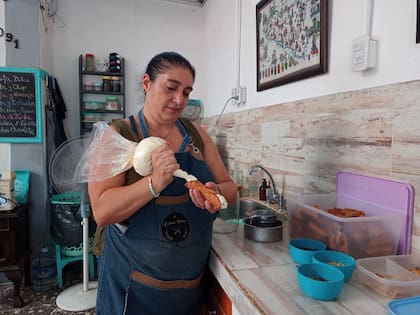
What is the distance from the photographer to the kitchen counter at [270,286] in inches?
28.8

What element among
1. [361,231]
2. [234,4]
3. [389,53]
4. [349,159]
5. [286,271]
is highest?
[234,4]

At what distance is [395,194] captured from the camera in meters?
0.97

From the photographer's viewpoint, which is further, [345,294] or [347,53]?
[347,53]

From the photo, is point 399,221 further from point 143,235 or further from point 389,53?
point 143,235

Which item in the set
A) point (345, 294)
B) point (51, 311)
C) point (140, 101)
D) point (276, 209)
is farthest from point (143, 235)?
point (140, 101)

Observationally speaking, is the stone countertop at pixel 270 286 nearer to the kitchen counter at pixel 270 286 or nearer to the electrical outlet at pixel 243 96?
the kitchen counter at pixel 270 286

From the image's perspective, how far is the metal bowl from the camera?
1210 mm

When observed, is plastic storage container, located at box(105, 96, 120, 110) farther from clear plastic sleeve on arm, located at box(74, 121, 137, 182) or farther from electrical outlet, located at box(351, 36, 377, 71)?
electrical outlet, located at box(351, 36, 377, 71)

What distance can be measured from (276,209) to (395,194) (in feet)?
2.17

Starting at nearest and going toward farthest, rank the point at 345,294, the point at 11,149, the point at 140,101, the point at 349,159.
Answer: the point at 345,294 < the point at 349,159 < the point at 11,149 < the point at 140,101

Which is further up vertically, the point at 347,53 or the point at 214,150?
the point at 347,53

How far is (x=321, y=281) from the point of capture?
764mm

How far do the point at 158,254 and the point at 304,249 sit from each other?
19.4 inches

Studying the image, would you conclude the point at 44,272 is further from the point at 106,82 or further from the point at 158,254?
the point at 158,254
